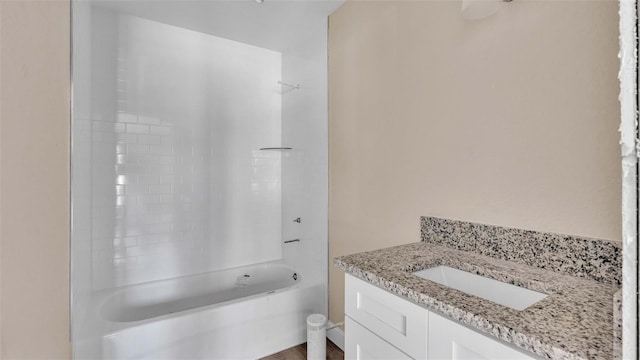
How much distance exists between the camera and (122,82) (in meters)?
2.30

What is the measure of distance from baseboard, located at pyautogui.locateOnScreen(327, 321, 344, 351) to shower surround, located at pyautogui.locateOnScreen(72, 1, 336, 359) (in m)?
0.20

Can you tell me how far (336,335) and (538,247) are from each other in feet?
5.13

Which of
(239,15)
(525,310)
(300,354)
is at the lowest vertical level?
(300,354)

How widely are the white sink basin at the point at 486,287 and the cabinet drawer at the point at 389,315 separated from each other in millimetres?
209

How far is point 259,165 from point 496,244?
2266 mm

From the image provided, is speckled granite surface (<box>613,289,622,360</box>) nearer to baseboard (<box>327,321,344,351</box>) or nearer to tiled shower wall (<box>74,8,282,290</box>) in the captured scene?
baseboard (<box>327,321,344,351</box>)

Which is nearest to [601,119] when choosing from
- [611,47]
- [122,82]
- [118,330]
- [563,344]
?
[611,47]

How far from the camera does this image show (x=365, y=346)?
3.46 ft

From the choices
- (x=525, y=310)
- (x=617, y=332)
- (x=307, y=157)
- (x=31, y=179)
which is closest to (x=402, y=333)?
(x=525, y=310)

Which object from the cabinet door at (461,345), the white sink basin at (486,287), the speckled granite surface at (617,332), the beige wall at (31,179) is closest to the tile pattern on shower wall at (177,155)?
the beige wall at (31,179)

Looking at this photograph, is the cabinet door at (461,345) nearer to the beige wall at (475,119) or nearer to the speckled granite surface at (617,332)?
the speckled granite surface at (617,332)

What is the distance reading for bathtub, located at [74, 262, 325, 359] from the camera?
5.37 ft

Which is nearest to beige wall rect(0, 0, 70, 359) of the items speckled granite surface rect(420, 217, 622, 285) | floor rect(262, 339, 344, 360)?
floor rect(262, 339, 344, 360)

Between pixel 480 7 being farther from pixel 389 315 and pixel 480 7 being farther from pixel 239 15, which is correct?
pixel 239 15
